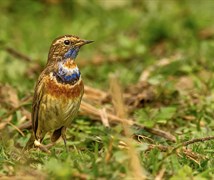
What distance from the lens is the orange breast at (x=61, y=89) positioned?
257 inches

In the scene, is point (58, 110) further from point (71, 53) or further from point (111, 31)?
point (111, 31)

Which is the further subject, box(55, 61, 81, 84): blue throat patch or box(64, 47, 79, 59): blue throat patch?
box(64, 47, 79, 59): blue throat patch

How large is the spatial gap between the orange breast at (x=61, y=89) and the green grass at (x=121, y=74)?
0.47 meters

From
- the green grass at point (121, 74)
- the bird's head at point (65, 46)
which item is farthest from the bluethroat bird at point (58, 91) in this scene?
the green grass at point (121, 74)

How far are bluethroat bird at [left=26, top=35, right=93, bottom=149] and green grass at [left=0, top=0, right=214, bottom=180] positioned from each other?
26 cm

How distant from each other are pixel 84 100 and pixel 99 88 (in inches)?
31.0

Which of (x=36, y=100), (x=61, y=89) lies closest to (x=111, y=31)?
(x=36, y=100)

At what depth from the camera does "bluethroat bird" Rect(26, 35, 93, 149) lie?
6.55 meters

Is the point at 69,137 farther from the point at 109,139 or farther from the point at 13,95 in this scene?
the point at 109,139

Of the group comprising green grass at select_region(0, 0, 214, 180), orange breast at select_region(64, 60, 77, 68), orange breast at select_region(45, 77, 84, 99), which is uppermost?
orange breast at select_region(64, 60, 77, 68)

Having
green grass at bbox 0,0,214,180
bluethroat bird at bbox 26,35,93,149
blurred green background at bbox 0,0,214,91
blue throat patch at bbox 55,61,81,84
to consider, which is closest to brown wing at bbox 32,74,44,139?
bluethroat bird at bbox 26,35,93,149

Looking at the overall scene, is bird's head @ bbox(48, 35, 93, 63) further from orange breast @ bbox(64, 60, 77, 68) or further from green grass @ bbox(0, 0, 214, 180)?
green grass @ bbox(0, 0, 214, 180)

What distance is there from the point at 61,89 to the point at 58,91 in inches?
1.3

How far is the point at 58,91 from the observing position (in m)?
6.53
